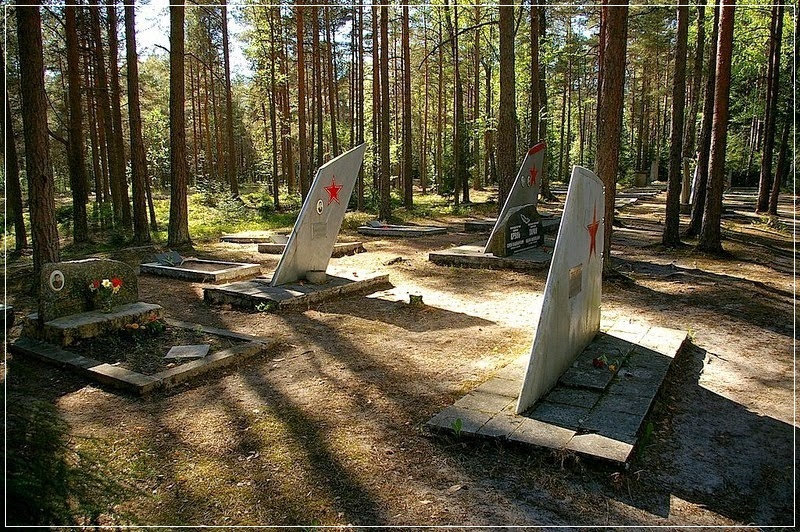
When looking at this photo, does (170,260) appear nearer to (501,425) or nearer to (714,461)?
(501,425)

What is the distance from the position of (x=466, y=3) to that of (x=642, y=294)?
61.5ft

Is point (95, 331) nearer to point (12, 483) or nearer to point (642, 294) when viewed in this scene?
point (12, 483)

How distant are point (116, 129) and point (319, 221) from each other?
932cm

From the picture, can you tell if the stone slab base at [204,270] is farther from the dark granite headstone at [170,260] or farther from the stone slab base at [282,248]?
the stone slab base at [282,248]

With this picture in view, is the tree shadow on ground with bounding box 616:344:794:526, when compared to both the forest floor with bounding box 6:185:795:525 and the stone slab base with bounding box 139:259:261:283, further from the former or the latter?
the stone slab base with bounding box 139:259:261:283

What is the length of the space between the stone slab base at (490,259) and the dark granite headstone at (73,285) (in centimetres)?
587

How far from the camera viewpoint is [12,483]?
6.87ft

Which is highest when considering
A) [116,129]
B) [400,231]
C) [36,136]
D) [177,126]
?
[116,129]

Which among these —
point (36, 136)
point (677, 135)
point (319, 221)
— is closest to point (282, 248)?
point (319, 221)

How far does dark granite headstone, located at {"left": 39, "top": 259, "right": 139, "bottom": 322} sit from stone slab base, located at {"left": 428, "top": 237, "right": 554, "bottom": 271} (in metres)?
5.87

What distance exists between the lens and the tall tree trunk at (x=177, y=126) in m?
11.5

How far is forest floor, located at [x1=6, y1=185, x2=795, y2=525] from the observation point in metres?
2.85

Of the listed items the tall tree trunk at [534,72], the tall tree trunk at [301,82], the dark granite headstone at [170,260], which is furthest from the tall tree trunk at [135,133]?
the tall tree trunk at [534,72]

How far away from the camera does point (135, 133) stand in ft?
40.5
